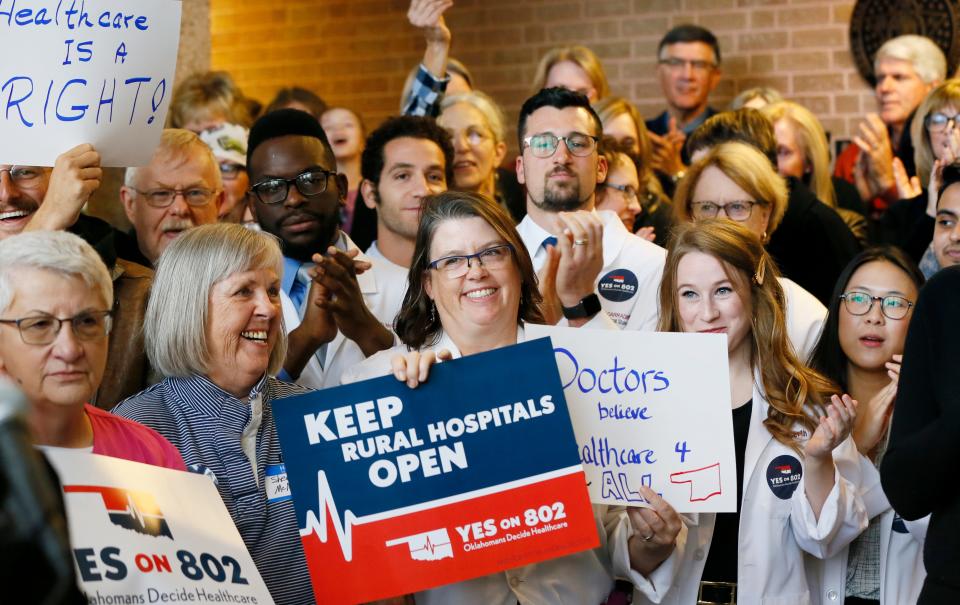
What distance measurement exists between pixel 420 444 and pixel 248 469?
404mm

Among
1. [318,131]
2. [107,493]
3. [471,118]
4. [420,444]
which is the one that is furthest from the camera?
[471,118]

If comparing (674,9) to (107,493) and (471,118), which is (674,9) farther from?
(107,493)

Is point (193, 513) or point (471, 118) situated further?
point (471, 118)

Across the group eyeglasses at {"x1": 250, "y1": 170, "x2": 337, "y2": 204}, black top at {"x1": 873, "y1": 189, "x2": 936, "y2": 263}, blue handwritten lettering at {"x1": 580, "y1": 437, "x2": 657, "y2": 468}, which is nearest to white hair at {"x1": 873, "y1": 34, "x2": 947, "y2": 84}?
black top at {"x1": 873, "y1": 189, "x2": 936, "y2": 263}

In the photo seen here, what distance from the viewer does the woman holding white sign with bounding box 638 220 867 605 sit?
3.27 m

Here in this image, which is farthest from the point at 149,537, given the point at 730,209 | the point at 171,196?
the point at 730,209

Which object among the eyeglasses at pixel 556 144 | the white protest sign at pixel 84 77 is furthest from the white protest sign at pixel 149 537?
the eyeglasses at pixel 556 144

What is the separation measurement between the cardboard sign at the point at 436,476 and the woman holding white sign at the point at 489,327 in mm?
168

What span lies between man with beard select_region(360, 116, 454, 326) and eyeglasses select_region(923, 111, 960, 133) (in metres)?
1.94

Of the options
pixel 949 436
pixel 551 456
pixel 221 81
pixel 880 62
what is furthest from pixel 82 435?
pixel 880 62

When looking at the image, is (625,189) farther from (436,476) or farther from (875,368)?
(436,476)

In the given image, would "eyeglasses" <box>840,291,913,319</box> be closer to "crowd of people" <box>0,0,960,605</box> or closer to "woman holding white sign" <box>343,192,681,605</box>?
"crowd of people" <box>0,0,960,605</box>

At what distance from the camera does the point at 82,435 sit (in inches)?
103

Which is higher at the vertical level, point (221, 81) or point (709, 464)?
point (221, 81)
